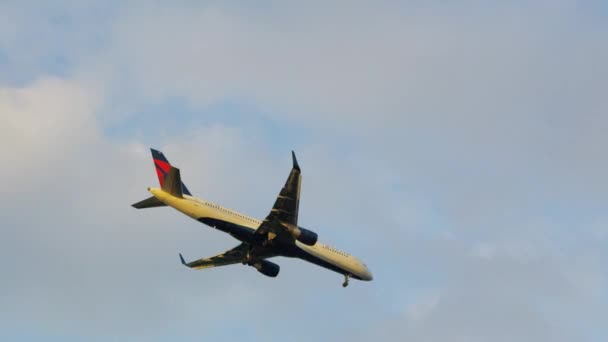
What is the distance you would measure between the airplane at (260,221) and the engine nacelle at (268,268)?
74.2 inches

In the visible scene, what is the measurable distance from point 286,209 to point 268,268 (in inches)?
698

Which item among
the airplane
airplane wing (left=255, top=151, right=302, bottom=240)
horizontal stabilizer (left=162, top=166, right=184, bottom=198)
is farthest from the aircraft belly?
horizontal stabilizer (left=162, top=166, right=184, bottom=198)

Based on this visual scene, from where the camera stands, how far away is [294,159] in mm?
87875

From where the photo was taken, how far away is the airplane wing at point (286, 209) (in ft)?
300

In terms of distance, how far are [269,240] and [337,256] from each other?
1139 centimetres

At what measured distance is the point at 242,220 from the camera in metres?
101

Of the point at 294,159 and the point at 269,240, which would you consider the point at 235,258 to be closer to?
the point at 269,240

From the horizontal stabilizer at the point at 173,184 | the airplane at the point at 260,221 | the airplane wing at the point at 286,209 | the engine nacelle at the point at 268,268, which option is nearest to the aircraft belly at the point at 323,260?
the airplane at the point at 260,221

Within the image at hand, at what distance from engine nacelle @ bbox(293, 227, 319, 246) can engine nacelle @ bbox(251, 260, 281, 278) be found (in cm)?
1314

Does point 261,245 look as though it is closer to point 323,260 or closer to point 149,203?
point 323,260

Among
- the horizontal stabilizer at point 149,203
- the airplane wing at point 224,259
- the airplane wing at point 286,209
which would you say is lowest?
the horizontal stabilizer at point 149,203

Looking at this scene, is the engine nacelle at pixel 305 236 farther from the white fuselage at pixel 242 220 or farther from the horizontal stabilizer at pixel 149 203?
the horizontal stabilizer at pixel 149 203

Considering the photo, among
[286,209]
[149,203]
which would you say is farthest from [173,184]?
[286,209]

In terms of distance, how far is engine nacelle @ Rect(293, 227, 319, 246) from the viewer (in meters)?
97.1
